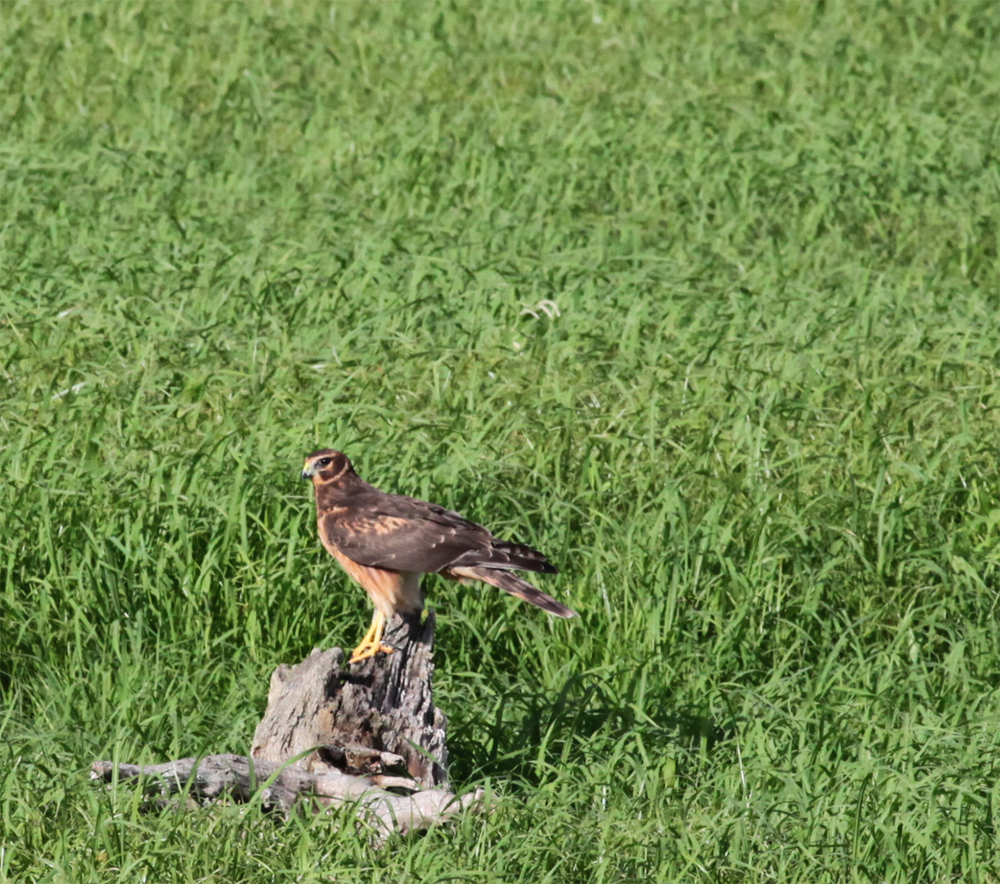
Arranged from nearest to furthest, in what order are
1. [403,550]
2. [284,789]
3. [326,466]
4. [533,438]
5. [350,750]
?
[284,789]
[350,750]
[403,550]
[326,466]
[533,438]

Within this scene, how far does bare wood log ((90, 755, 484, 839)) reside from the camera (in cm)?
426

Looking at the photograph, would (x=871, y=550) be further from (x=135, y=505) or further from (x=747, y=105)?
(x=747, y=105)

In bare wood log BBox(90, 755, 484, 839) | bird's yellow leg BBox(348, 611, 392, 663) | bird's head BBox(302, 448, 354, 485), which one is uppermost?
bird's head BBox(302, 448, 354, 485)

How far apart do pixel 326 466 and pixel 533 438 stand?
1573 millimetres

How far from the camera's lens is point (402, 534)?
15.8 feet

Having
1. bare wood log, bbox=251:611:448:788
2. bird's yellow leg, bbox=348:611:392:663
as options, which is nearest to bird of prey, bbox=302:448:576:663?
bird's yellow leg, bbox=348:611:392:663

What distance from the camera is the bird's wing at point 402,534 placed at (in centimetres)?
474

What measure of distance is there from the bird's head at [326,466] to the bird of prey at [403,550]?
0.26 feet

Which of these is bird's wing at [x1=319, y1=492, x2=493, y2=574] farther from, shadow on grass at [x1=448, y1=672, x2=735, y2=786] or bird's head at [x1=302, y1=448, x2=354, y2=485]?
shadow on grass at [x1=448, y1=672, x2=735, y2=786]

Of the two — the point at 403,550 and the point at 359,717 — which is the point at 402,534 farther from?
the point at 359,717

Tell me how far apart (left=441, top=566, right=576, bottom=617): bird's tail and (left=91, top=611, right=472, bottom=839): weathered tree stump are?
0.65ft

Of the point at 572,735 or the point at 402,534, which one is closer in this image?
the point at 402,534

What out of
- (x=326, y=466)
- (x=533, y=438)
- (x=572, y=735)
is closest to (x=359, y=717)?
(x=572, y=735)

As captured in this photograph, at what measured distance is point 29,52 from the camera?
11367 millimetres
